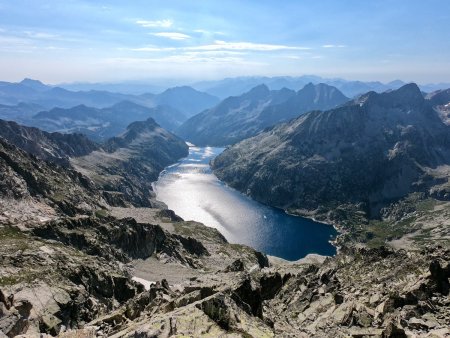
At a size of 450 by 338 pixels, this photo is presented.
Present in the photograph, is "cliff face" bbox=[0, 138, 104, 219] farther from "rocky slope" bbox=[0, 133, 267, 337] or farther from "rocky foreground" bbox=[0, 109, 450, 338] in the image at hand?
"rocky foreground" bbox=[0, 109, 450, 338]

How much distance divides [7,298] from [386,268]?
65666mm

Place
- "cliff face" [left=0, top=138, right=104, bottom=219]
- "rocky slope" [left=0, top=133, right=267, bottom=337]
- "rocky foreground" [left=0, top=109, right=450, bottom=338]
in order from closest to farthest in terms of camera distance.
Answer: "rocky foreground" [left=0, top=109, right=450, bottom=338] < "rocky slope" [left=0, top=133, right=267, bottom=337] < "cliff face" [left=0, top=138, right=104, bottom=219]

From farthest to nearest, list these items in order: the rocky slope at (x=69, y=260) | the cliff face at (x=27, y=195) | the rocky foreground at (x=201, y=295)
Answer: the cliff face at (x=27, y=195)
the rocky slope at (x=69, y=260)
the rocky foreground at (x=201, y=295)

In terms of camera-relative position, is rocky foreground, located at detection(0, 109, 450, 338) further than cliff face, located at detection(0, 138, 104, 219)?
No

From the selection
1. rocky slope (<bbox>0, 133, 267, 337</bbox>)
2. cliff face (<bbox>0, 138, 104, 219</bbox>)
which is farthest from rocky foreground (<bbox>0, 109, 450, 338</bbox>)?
cliff face (<bbox>0, 138, 104, 219</bbox>)

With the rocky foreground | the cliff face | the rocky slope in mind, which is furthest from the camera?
the cliff face

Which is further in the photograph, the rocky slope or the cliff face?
the cliff face

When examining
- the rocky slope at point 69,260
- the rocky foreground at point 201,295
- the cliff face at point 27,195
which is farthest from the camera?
the cliff face at point 27,195

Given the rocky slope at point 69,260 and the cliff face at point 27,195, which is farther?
the cliff face at point 27,195

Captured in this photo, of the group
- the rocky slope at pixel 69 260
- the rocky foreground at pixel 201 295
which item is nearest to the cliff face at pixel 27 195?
the rocky slope at pixel 69 260

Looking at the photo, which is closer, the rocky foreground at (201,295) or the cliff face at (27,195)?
the rocky foreground at (201,295)

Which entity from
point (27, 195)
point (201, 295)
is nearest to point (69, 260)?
point (201, 295)

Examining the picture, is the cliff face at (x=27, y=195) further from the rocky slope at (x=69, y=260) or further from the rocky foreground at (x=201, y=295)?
the rocky foreground at (x=201, y=295)

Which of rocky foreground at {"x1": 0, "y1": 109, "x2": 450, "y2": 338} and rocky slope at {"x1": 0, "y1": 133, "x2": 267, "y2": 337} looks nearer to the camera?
rocky foreground at {"x1": 0, "y1": 109, "x2": 450, "y2": 338}
